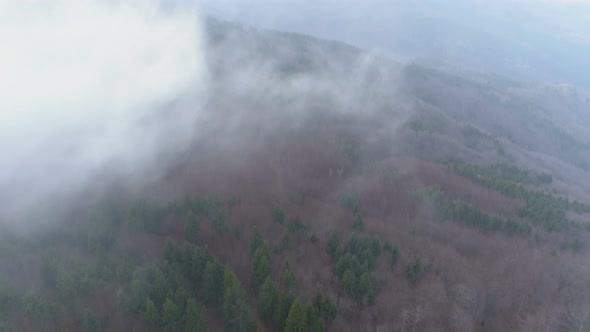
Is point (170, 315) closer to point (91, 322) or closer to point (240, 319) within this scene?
point (240, 319)

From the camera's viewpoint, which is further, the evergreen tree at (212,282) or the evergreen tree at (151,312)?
the evergreen tree at (212,282)

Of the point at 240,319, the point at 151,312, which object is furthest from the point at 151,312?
the point at 240,319

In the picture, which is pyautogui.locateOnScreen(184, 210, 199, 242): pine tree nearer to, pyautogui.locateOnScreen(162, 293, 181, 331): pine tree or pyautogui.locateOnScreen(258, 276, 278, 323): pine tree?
pyautogui.locateOnScreen(258, 276, 278, 323): pine tree

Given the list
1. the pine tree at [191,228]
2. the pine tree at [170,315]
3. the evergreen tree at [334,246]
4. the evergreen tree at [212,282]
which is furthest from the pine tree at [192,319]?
the evergreen tree at [334,246]

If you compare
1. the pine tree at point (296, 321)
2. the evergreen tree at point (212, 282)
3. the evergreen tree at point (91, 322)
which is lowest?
the evergreen tree at point (91, 322)

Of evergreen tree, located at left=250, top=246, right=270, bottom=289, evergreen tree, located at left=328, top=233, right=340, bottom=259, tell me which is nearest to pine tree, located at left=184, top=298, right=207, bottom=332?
evergreen tree, located at left=250, top=246, right=270, bottom=289

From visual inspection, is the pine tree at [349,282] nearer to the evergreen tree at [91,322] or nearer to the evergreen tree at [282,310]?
the evergreen tree at [282,310]

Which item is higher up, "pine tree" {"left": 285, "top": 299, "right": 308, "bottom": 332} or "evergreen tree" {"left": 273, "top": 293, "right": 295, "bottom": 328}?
"pine tree" {"left": 285, "top": 299, "right": 308, "bottom": 332}
